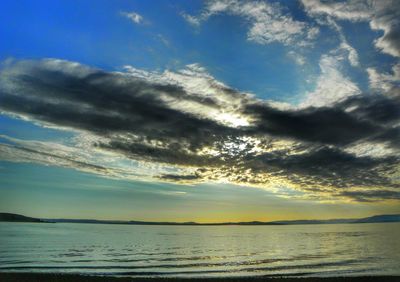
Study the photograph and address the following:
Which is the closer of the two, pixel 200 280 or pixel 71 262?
pixel 200 280

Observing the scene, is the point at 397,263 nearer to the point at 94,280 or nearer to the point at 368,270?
the point at 368,270

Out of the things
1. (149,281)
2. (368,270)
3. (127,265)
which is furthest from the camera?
(127,265)

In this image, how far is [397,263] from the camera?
5353cm

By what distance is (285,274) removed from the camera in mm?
42406

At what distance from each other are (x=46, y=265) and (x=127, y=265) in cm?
1056

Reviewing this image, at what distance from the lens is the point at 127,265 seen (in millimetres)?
50000

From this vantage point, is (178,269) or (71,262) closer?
(178,269)

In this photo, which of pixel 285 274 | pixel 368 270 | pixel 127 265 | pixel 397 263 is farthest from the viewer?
pixel 397 263

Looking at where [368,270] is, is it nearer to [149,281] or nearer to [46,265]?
[149,281]

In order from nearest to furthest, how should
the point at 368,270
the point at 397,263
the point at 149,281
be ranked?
the point at 149,281, the point at 368,270, the point at 397,263

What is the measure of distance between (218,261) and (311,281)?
76.9 ft

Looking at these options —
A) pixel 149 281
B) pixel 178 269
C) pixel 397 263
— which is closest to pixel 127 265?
pixel 178 269

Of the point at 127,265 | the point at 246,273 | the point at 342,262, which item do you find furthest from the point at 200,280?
the point at 342,262

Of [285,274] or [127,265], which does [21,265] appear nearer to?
[127,265]
